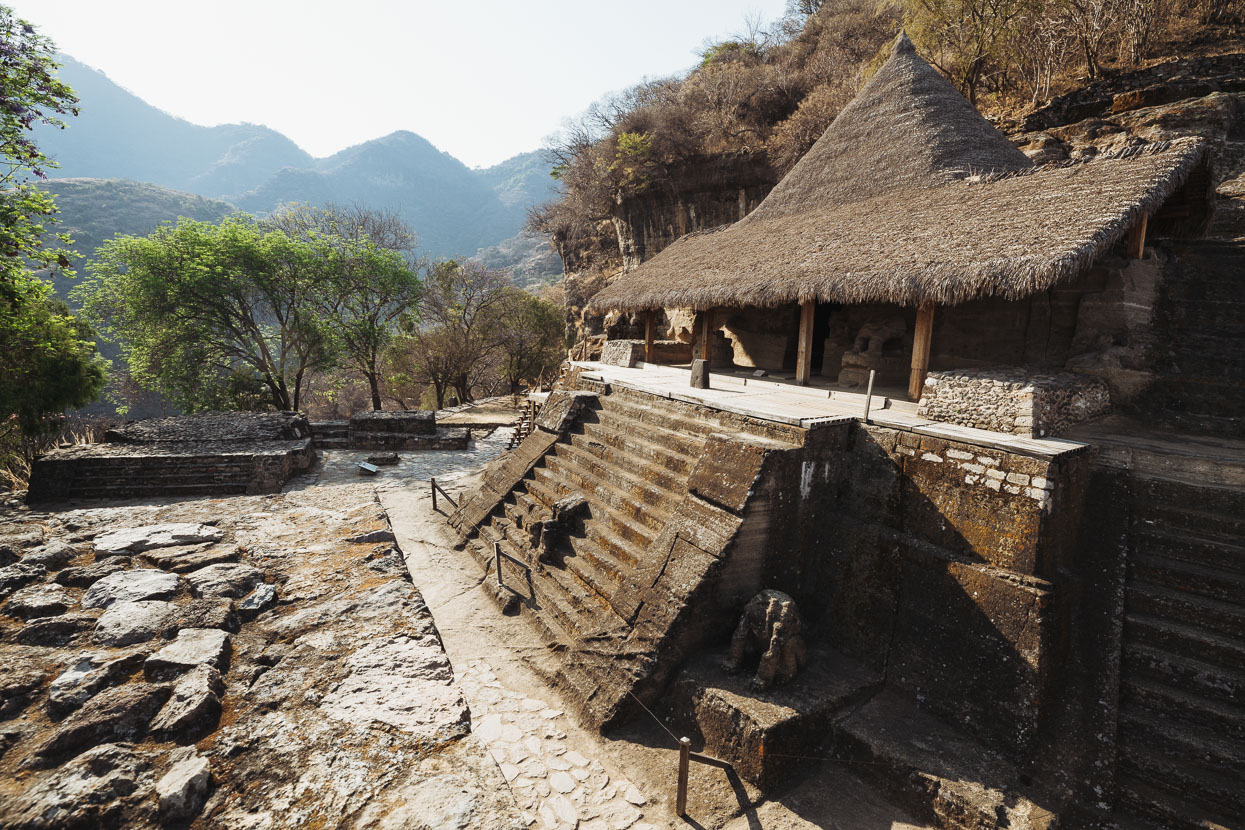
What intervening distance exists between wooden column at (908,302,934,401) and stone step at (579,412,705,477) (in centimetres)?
335

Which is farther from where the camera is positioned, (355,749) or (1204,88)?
(1204,88)

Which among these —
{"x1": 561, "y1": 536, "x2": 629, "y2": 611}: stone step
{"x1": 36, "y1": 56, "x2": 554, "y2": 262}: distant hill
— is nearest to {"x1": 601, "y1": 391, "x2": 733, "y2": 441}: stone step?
{"x1": 561, "y1": 536, "x2": 629, "y2": 611}: stone step

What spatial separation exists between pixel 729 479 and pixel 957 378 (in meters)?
2.89

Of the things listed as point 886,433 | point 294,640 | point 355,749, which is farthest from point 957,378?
point 294,640

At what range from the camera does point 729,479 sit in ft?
18.3

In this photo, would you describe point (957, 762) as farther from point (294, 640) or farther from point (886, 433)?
point (294, 640)

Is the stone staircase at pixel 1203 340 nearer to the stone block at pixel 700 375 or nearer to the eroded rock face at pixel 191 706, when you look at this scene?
the stone block at pixel 700 375

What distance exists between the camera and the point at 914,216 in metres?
8.05

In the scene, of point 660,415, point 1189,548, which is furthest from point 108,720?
point 1189,548

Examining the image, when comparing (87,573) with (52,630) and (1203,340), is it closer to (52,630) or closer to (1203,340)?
(52,630)

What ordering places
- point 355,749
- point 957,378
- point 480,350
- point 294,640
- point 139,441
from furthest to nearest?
point 480,350
point 139,441
point 957,378
point 294,640
point 355,749

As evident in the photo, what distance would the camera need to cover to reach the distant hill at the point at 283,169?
122m

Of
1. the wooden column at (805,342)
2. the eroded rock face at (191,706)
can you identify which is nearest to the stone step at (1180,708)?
the wooden column at (805,342)

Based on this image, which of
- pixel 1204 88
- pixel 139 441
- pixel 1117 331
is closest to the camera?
pixel 1117 331
